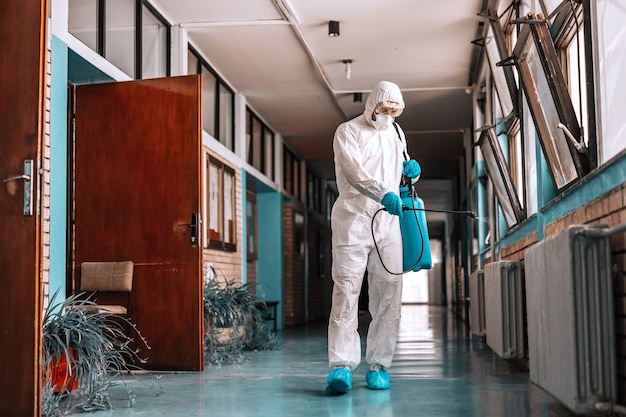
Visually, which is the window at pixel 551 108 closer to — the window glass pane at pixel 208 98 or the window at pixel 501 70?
the window at pixel 501 70

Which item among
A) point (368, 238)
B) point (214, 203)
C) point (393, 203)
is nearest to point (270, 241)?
point (214, 203)

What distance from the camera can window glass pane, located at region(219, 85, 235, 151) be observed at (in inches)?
354

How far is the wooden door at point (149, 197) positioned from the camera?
17.9 feet

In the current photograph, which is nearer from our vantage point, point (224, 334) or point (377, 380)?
point (377, 380)

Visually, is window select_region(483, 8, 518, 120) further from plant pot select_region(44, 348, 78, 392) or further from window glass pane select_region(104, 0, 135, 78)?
plant pot select_region(44, 348, 78, 392)

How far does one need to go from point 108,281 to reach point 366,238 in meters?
2.09

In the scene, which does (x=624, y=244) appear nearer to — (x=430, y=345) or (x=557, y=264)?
(x=557, y=264)

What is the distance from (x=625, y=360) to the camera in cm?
286

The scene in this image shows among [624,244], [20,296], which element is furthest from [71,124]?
[624,244]

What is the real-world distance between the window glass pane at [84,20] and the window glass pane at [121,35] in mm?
183

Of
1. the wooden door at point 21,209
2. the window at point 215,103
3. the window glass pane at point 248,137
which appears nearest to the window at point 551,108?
the wooden door at point 21,209

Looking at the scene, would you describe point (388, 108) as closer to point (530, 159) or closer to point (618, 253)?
point (530, 159)

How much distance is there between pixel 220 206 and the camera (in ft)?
28.4

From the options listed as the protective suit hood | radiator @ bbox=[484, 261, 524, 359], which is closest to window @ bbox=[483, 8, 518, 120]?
the protective suit hood
